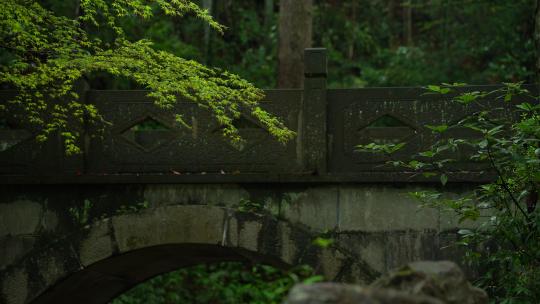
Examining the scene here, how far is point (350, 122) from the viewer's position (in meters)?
6.84

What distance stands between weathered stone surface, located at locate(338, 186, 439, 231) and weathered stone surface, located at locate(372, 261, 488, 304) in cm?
370

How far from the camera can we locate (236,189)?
699cm

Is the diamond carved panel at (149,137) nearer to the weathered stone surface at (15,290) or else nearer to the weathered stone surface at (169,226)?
the weathered stone surface at (169,226)

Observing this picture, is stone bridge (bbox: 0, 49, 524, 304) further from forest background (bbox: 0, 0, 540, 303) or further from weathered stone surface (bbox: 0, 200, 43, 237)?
forest background (bbox: 0, 0, 540, 303)

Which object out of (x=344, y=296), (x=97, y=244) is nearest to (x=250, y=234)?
(x=97, y=244)

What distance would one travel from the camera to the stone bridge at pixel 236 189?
22.4ft

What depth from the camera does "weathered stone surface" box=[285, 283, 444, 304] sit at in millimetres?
2408

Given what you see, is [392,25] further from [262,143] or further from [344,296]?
[344,296]

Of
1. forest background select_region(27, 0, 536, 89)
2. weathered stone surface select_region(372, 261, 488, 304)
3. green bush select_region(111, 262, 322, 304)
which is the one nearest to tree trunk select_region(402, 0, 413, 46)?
forest background select_region(27, 0, 536, 89)

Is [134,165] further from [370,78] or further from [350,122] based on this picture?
[370,78]

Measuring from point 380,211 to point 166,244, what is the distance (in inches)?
76.0

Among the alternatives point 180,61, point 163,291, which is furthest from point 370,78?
point 180,61

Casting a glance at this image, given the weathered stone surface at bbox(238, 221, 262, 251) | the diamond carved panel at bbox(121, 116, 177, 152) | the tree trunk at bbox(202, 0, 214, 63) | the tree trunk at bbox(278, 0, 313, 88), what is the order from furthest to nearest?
the tree trunk at bbox(202, 0, 214, 63) → the tree trunk at bbox(278, 0, 313, 88) → the diamond carved panel at bbox(121, 116, 177, 152) → the weathered stone surface at bbox(238, 221, 262, 251)

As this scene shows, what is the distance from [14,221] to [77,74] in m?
1.94
